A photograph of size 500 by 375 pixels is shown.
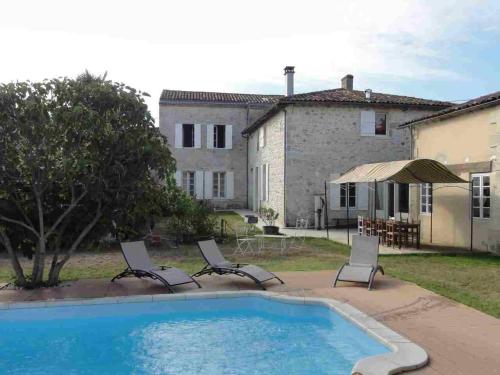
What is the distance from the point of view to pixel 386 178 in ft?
40.6

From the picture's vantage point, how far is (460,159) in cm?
1330

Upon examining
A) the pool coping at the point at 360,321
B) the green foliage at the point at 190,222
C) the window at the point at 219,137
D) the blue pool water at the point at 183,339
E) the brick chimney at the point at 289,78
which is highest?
the brick chimney at the point at 289,78

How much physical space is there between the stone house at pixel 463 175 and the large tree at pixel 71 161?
324 inches

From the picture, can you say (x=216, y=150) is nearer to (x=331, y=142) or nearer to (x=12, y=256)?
(x=331, y=142)

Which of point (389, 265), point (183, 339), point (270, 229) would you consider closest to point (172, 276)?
point (183, 339)

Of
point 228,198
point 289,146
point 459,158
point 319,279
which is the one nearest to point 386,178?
point 459,158

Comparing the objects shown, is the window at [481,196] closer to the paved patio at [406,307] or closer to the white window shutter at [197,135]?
the paved patio at [406,307]

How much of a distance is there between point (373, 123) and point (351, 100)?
1361 mm

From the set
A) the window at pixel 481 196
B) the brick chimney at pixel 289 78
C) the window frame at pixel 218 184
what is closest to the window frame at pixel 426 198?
the window at pixel 481 196

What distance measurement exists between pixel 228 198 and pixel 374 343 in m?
23.7

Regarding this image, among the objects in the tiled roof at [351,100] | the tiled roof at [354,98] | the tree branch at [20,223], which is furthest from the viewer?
the tiled roof at [354,98]

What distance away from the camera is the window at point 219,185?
29.1 metres

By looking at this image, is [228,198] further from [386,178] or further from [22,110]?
[22,110]

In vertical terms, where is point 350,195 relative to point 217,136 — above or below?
below
